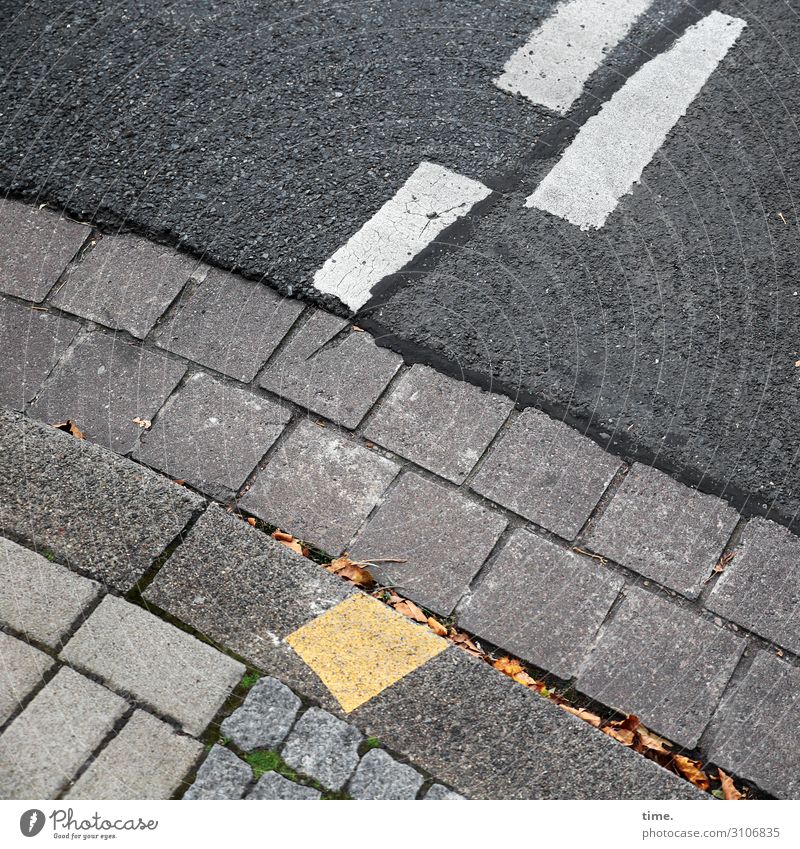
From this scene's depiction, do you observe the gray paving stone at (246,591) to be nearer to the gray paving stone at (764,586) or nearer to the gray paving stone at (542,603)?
the gray paving stone at (542,603)

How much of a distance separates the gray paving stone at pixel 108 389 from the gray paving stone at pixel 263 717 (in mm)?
878

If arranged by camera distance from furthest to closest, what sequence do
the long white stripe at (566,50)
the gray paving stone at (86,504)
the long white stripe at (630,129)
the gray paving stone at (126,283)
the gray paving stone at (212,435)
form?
1. the long white stripe at (566,50)
2. the long white stripe at (630,129)
3. the gray paving stone at (126,283)
4. the gray paving stone at (212,435)
5. the gray paving stone at (86,504)

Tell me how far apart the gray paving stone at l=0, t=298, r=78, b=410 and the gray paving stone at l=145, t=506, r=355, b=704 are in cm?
77

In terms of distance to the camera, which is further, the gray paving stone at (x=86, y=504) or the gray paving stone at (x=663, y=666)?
the gray paving stone at (x=86, y=504)

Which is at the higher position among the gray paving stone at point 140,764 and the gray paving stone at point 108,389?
the gray paving stone at point 108,389

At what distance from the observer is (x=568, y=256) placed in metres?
3.14

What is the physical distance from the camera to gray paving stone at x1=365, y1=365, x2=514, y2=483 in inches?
110

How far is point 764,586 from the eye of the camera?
262 cm

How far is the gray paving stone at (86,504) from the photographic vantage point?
8.61 ft

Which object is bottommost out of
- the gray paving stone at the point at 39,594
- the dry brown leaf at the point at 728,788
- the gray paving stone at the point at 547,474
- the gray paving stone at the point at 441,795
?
the dry brown leaf at the point at 728,788

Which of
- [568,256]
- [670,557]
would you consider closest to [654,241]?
[568,256]

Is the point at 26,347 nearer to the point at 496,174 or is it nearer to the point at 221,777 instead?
the point at 221,777
